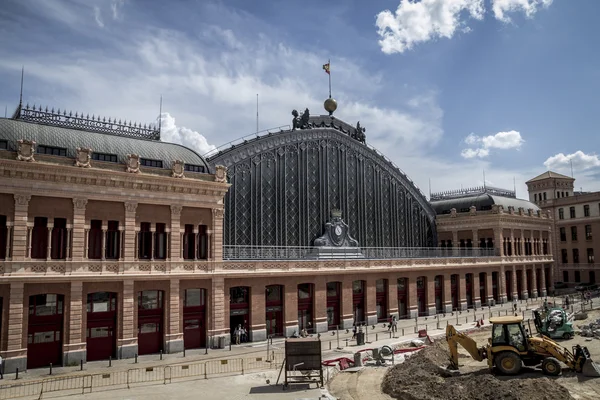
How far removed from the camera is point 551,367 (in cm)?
2877

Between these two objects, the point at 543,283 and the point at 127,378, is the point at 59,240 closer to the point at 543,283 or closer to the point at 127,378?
the point at 127,378

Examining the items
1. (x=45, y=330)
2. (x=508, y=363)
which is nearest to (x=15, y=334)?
(x=45, y=330)

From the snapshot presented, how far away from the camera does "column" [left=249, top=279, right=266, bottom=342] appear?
4397 cm

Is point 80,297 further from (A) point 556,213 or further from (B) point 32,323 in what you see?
(A) point 556,213

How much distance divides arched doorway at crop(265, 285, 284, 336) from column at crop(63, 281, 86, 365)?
16716mm

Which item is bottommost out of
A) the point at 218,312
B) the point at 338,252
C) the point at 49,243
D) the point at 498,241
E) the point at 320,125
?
the point at 218,312

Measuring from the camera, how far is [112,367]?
3397cm

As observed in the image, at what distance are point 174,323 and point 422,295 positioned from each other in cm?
3477

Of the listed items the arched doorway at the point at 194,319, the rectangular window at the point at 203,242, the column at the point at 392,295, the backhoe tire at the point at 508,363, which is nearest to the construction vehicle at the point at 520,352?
the backhoe tire at the point at 508,363

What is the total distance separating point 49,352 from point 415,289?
135 feet

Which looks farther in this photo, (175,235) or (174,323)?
(175,235)

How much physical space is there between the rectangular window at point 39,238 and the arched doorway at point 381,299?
117ft

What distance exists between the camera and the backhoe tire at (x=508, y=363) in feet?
96.1

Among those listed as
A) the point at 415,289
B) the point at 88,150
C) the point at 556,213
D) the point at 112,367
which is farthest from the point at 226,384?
the point at 556,213
